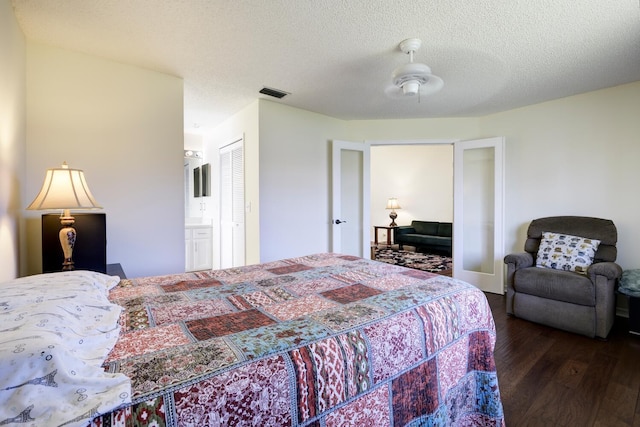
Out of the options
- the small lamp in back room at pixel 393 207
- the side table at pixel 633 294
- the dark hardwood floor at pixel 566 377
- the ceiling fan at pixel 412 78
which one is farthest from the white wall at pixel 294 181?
the small lamp in back room at pixel 393 207

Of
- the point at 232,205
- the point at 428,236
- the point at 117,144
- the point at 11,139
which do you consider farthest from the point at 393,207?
the point at 11,139

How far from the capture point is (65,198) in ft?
5.89

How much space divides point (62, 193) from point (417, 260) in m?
5.48

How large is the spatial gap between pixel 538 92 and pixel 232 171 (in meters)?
3.89

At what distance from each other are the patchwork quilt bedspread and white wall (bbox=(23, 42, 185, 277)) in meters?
1.30

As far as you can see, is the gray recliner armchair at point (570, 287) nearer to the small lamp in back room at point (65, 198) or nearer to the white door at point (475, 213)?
the white door at point (475, 213)

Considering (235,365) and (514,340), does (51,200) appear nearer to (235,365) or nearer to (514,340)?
(235,365)

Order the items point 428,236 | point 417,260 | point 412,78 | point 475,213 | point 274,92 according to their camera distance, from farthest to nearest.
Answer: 1. point 428,236
2. point 417,260
3. point 475,213
4. point 274,92
5. point 412,78

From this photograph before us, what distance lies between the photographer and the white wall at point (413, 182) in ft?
23.9

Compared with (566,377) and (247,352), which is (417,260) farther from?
(247,352)

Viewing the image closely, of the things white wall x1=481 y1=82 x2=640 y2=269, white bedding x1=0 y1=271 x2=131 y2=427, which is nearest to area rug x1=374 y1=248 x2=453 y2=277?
white wall x1=481 y1=82 x2=640 y2=269

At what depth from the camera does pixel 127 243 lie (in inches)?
104

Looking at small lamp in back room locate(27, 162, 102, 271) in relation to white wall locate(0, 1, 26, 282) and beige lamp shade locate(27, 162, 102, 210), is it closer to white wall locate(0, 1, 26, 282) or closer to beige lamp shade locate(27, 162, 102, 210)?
beige lamp shade locate(27, 162, 102, 210)

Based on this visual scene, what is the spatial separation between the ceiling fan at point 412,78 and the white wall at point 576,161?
2.29m
